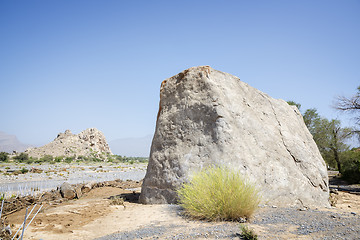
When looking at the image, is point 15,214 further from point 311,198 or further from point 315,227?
point 311,198

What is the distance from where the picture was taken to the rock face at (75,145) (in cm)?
4391

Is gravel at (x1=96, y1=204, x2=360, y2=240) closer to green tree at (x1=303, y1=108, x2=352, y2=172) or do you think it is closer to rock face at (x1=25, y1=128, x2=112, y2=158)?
green tree at (x1=303, y1=108, x2=352, y2=172)

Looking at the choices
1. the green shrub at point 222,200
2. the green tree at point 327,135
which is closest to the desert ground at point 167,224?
the green shrub at point 222,200

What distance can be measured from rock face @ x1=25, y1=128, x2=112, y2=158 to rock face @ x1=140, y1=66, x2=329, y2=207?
4117 centimetres

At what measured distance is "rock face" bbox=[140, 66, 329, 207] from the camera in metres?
6.40

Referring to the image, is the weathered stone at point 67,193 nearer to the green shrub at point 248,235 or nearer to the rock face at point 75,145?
the green shrub at point 248,235

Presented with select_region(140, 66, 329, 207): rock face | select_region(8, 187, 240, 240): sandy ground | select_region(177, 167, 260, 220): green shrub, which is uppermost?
select_region(140, 66, 329, 207): rock face

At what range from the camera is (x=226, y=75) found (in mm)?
7984

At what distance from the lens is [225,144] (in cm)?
648

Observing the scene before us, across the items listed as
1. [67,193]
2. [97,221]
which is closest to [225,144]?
[97,221]

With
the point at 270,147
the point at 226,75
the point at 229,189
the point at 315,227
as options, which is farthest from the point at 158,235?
the point at 226,75

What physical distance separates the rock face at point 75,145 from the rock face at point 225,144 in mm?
41173

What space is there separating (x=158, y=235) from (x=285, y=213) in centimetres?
267

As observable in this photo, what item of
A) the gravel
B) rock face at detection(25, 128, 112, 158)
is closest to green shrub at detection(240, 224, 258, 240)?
the gravel
